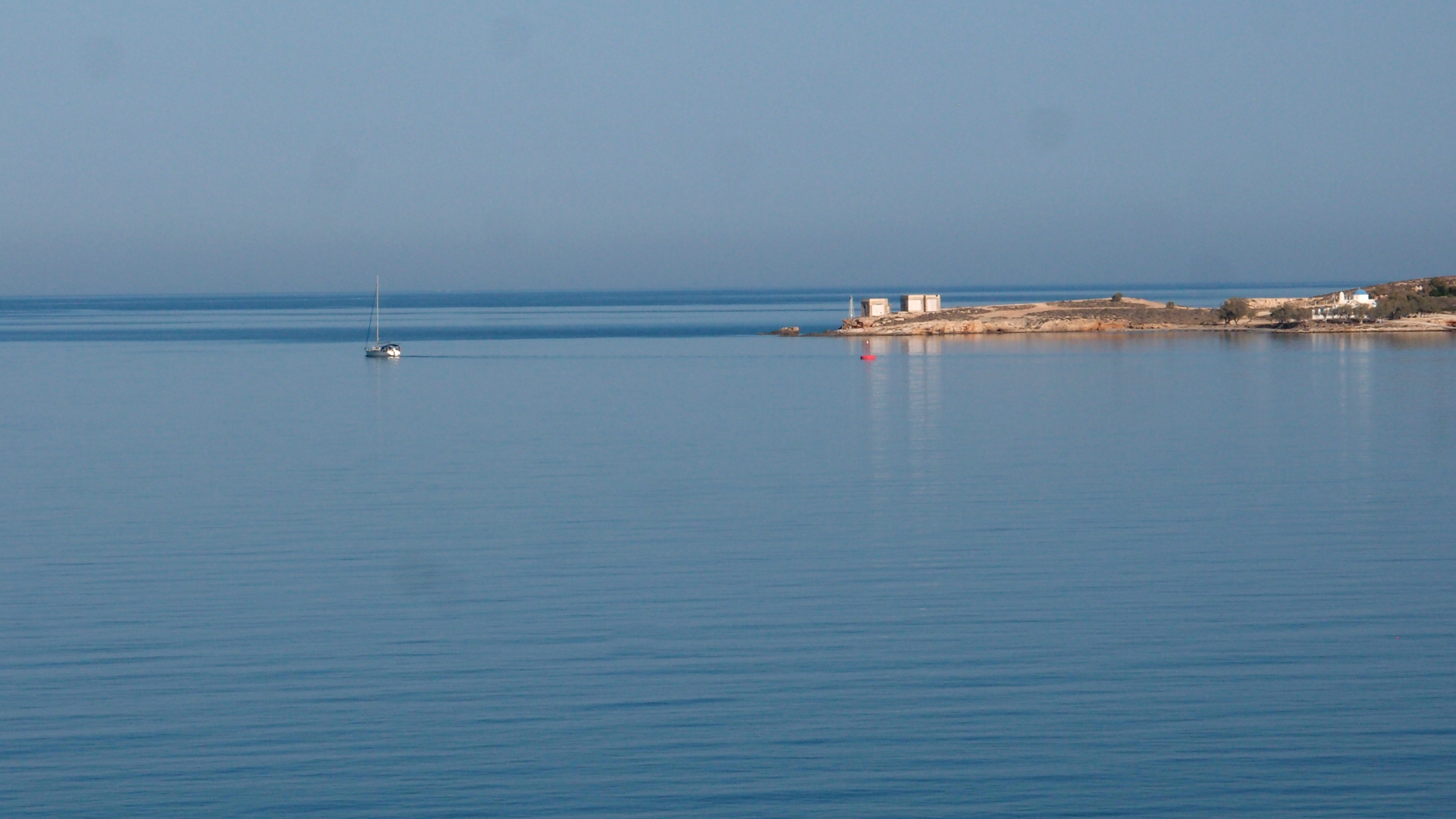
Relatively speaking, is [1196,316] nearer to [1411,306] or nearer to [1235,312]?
[1235,312]

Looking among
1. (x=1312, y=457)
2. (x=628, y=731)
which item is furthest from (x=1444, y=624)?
(x=1312, y=457)

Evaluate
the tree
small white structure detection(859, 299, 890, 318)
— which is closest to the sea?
the tree

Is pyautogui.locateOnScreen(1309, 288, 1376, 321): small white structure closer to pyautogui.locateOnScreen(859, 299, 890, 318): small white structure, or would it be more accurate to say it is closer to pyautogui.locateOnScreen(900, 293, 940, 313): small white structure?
pyautogui.locateOnScreen(900, 293, 940, 313): small white structure

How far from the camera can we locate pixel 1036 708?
1762 centimetres

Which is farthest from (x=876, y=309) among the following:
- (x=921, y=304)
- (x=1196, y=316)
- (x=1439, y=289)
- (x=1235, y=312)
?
(x=1439, y=289)

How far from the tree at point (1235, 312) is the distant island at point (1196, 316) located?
89mm

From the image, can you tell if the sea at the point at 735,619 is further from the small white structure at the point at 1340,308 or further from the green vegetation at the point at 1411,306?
the green vegetation at the point at 1411,306

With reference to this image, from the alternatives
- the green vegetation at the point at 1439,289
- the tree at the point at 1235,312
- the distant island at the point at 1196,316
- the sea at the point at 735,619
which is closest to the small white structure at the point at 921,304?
the distant island at the point at 1196,316

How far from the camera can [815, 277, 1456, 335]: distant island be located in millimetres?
116000

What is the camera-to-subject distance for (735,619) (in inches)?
873

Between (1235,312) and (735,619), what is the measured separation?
4312 inches

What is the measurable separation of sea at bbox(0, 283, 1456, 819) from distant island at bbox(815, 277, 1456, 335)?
224 ft

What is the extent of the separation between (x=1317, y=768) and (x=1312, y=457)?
88.6ft

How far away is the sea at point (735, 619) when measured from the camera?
15.6m
